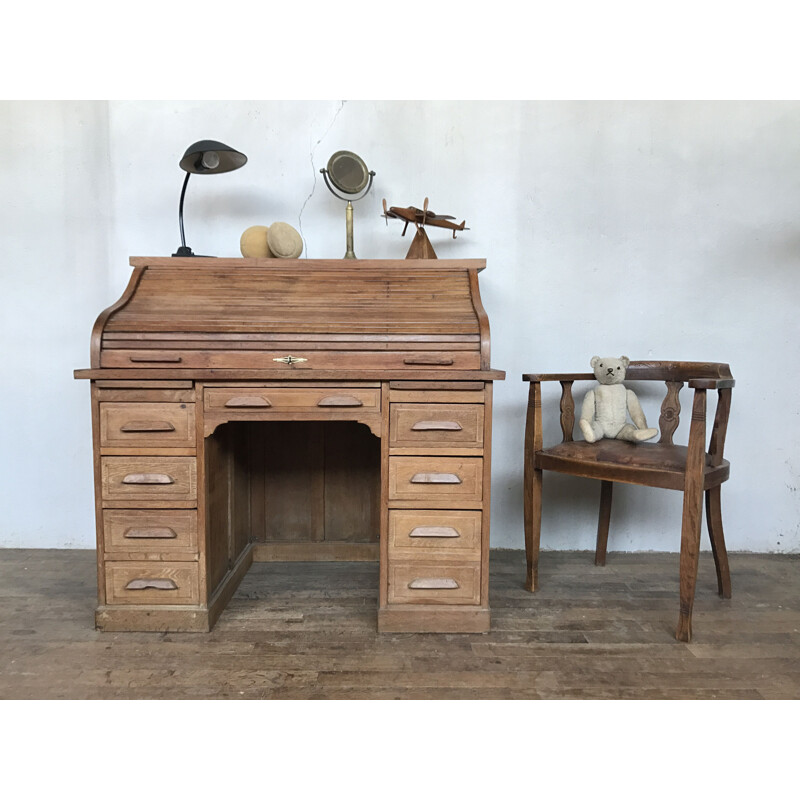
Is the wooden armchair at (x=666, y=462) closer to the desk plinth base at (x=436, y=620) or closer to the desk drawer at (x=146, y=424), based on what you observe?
the desk plinth base at (x=436, y=620)

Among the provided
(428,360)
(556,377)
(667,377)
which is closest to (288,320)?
(428,360)

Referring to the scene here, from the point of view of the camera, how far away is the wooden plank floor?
1.89 meters

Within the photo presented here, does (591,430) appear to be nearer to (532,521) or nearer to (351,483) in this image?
Result: (532,521)

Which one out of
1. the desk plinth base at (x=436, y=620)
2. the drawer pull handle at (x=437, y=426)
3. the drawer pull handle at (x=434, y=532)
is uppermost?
the drawer pull handle at (x=437, y=426)

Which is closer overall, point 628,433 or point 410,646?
point 410,646

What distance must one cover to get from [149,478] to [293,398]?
669 mm

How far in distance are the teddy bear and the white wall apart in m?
0.45

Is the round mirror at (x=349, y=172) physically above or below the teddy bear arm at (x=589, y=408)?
above

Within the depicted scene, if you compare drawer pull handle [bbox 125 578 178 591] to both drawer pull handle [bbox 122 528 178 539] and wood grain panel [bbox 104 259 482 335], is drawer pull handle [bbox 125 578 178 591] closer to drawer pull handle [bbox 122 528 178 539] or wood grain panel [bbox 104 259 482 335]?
drawer pull handle [bbox 122 528 178 539]

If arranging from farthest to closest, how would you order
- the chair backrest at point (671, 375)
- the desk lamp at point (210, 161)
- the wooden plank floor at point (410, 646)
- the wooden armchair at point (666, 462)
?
the chair backrest at point (671, 375)
the desk lamp at point (210, 161)
the wooden armchair at point (666, 462)
the wooden plank floor at point (410, 646)

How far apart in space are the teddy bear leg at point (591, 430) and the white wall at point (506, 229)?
0.56 meters

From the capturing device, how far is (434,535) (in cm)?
225

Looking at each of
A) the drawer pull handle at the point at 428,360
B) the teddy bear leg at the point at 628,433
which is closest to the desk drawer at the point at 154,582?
the drawer pull handle at the point at 428,360

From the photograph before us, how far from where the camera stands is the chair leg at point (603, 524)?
3.02m
